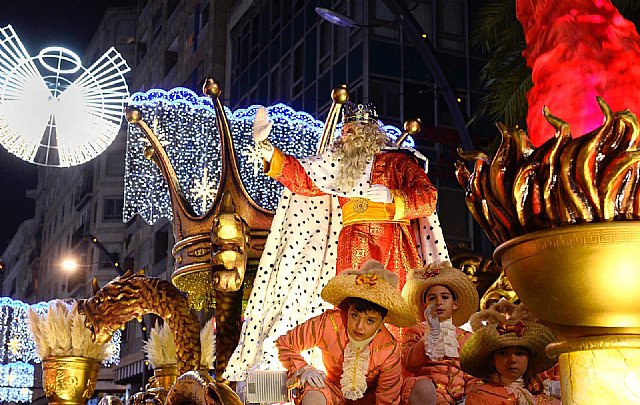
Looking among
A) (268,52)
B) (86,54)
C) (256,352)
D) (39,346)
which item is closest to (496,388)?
(256,352)

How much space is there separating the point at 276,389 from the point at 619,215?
3.09 m

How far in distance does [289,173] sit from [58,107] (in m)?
4.91

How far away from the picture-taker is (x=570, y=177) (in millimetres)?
1544

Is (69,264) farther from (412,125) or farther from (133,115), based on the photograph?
(412,125)

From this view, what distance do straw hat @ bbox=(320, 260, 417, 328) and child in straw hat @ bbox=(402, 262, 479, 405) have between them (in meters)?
0.13

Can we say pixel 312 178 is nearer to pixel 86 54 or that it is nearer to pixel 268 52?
pixel 268 52

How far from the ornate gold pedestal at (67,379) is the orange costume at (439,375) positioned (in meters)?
2.92

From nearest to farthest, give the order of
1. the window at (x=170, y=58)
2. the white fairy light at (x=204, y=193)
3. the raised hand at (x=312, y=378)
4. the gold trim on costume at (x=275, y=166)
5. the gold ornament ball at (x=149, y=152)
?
the raised hand at (x=312, y=378) → the gold trim on costume at (x=275, y=166) → the gold ornament ball at (x=149, y=152) → the white fairy light at (x=204, y=193) → the window at (x=170, y=58)

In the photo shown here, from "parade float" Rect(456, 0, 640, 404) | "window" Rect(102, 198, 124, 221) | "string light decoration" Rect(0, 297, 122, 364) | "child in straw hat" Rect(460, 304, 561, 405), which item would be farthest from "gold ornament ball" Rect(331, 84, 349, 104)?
"window" Rect(102, 198, 124, 221)

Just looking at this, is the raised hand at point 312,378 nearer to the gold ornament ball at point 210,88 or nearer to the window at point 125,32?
the gold ornament ball at point 210,88

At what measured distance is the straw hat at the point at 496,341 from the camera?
3.62 meters

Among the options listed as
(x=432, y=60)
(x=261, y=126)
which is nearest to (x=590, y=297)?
(x=261, y=126)

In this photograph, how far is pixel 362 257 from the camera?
5.81 metres

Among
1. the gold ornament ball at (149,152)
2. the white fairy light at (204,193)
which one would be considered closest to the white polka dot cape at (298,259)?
the gold ornament ball at (149,152)
